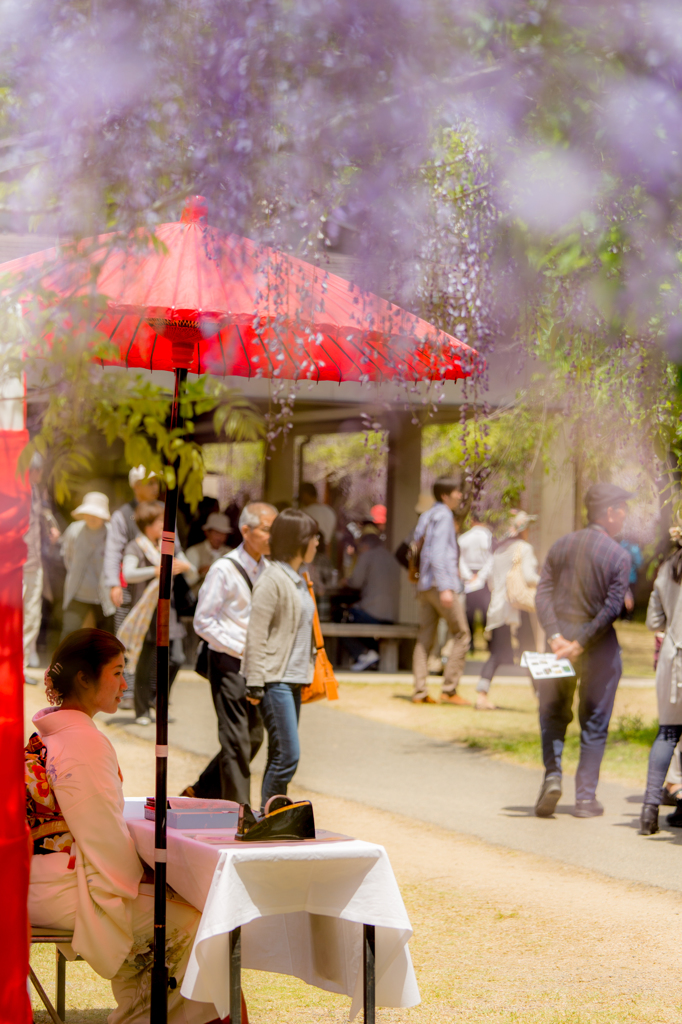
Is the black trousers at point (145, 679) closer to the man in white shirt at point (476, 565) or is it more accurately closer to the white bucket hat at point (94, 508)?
the white bucket hat at point (94, 508)

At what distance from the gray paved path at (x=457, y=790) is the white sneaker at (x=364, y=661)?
2840mm

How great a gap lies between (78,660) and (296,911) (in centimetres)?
98

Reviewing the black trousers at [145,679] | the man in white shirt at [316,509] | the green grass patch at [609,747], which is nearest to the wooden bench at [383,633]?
the man in white shirt at [316,509]

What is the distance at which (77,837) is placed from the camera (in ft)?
11.0

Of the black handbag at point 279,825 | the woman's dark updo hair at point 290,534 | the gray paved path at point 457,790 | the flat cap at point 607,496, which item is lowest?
the gray paved path at point 457,790

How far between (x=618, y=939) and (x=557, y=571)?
2682mm

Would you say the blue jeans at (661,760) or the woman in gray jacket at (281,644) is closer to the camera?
the woman in gray jacket at (281,644)

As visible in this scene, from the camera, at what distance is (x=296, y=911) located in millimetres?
3389

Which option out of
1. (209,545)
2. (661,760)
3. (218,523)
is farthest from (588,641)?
(209,545)

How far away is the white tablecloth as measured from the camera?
10.4 ft

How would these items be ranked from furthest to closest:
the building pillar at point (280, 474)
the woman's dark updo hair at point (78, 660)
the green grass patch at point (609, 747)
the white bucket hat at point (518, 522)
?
the building pillar at point (280, 474)
the white bucket hat at point (518, 522)
the green grass patch at point (609, 747)
the woman's dark updo hair at point (78, 660)

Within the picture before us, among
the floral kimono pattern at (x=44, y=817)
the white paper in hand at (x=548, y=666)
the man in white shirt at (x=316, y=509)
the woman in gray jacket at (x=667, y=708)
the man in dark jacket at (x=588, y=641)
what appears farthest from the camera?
the man in white shirt at (x=316, y=509)

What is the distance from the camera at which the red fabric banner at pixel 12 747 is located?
3000 mm

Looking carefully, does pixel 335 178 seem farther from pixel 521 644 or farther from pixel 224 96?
pixel 521 644
